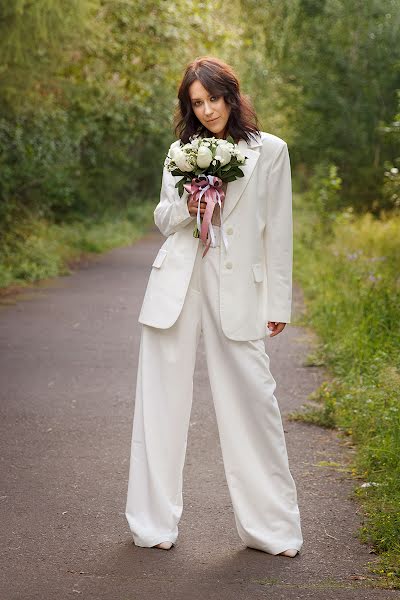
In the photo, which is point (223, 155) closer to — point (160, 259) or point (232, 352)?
point (160, 259)

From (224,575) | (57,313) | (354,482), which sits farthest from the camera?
(57,313)

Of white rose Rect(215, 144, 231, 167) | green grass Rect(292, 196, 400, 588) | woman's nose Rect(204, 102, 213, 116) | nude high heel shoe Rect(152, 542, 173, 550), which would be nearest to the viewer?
white rose Rect(215, 144, 231, 167)

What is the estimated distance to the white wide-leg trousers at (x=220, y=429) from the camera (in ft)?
15.6

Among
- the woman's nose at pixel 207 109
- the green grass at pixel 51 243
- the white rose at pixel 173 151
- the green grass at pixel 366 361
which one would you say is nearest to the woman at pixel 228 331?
the woman's nose at pixel 207 109

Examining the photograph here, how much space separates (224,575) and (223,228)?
148 centimetres

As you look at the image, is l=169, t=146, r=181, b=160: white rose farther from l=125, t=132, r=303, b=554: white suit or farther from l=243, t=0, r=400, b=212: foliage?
l=243, t=0, r=400, b=212: foliage

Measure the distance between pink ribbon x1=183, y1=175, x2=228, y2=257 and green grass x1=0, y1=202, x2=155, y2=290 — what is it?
10.5 meters

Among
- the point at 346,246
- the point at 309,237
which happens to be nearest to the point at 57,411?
the point at 346,246

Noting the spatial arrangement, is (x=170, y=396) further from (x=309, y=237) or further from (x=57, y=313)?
(x=309, y=237)

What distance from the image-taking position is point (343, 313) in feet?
35.2

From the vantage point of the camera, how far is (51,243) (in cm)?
1928

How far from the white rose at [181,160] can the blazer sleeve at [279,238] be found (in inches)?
14.2

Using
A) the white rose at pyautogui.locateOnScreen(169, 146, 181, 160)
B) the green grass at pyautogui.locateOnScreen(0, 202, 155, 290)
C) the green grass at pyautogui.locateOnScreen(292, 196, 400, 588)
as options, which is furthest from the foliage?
the white rose at pyautogui.locateOnScreen(169, 146, 181, 160)

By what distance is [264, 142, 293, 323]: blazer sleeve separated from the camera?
4.73 metres
